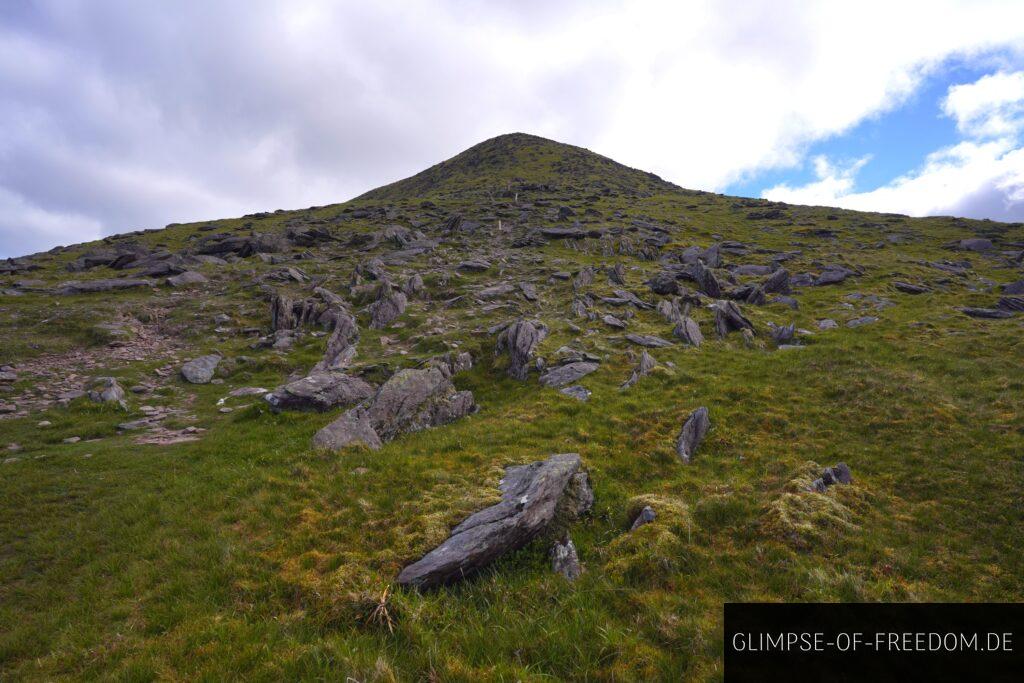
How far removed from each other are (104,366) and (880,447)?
137ft

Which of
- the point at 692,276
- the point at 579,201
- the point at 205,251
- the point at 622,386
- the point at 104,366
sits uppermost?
the point at 579,201

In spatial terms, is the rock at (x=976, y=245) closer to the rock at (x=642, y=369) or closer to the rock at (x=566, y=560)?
the rock at (x=642, y=369)

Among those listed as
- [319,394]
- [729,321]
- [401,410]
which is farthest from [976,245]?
[319,394]

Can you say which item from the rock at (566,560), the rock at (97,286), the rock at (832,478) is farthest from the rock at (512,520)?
the rock at (97,286)

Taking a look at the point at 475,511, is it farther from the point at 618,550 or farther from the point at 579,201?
the point at 579,201

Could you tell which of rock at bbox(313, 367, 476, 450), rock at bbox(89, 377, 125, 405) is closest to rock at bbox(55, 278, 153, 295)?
rock at bbox(89, 377, 125, 405)

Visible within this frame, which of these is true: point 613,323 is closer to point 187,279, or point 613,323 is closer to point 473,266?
point 473,266

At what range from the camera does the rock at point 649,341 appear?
28564mm

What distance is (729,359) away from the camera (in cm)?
2606

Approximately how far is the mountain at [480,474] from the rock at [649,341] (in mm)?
305

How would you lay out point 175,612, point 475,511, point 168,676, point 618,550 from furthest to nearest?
point 475,511, point 618,550, point 175,612, point 168,676

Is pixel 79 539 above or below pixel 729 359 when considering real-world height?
below

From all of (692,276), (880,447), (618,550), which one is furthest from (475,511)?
Answer: (692,276)

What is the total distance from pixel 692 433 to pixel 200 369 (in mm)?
30046
